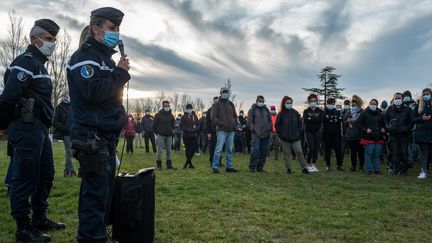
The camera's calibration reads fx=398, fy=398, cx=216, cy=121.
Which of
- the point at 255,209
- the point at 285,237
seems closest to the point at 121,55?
the point at 285,237

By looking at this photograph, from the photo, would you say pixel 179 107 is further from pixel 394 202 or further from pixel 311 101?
pixel 394 202

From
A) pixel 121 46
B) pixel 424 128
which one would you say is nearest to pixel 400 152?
pixel 424 128

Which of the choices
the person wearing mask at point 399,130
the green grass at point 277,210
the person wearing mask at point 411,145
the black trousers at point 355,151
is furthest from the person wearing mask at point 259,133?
the person wearing mask at point 411,145

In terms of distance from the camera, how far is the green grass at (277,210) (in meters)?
4.80

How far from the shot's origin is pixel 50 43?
474 centimetres

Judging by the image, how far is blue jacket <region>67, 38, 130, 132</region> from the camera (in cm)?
343

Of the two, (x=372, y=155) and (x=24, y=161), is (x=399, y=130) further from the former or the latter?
(x=24, y=161)

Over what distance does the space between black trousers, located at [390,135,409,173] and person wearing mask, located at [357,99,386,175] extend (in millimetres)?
516

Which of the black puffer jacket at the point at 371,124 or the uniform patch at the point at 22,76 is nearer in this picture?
the uniform patch at the point at 22,76

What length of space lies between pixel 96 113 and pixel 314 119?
9629 mm

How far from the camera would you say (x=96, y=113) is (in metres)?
3.55

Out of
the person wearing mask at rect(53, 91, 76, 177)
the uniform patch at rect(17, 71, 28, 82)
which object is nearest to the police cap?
the uniform patch at rect(17, 71, 28, 82)

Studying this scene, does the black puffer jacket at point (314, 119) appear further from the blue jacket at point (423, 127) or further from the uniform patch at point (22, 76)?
the uniform patch at point (22, 76)

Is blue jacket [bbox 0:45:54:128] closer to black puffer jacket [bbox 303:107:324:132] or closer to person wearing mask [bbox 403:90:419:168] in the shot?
black puffer jacket [bbox 303:107:324:132]
